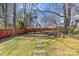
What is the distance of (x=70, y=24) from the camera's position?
266 centimetres

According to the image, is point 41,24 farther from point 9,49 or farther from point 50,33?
point 9,49

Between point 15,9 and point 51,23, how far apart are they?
1.28 feet

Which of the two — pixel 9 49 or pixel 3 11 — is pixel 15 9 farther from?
pixel 9 49

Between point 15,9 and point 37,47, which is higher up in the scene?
point 15,9

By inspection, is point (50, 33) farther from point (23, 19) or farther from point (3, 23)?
point (3, 23)

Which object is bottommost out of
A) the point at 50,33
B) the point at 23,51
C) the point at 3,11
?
the point at 23,51

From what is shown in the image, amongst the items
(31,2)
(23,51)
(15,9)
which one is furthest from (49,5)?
(23,51)

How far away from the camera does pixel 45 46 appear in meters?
→ 2.66

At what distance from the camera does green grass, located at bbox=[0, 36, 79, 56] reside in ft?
8.59

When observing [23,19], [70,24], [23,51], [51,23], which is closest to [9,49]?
[23,51]

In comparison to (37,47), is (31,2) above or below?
above

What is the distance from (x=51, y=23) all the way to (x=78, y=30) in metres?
0.28

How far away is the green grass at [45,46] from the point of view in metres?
2.62

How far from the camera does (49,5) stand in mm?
2629
